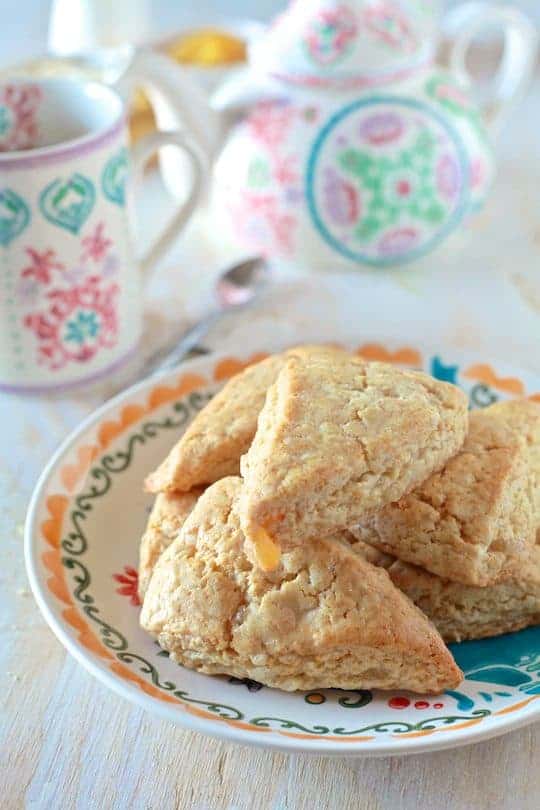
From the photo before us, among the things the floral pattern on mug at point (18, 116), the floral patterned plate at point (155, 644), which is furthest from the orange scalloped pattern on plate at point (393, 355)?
the floral pattern on mug at point (18, 116)

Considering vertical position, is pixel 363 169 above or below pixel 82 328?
above

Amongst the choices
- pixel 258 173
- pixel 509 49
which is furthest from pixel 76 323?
pixel 509 49

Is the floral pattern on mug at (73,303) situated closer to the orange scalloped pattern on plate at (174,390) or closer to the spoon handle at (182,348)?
the spoon handle at (182,348)

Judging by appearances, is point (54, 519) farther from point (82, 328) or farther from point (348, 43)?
→ point (348, 43)

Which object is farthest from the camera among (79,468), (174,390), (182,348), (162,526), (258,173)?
(258,173)

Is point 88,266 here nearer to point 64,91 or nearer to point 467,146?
point 64,91
